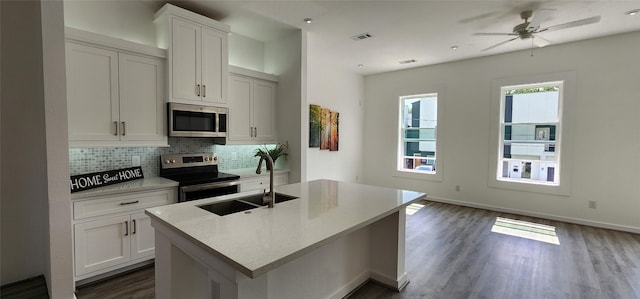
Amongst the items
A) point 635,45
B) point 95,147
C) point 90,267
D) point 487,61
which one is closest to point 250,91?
point 95,147

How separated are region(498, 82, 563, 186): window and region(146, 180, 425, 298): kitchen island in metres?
3.67

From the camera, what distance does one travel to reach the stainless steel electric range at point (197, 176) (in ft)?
9.50

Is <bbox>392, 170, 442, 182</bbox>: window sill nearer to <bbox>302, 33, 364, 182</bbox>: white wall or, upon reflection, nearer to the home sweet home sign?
<bbox>302, 33, 364, 182</bbox>: white wall

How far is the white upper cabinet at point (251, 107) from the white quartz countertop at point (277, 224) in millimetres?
1694

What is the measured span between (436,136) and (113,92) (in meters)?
5.28

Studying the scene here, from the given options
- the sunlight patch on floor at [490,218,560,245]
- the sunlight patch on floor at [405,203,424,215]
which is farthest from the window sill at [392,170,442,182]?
the sunlight patch on floor at [490,218,560,245]

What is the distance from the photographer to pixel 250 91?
149 inches

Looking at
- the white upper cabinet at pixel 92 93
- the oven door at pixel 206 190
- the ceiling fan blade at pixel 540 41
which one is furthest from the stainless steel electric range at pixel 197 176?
the ceiling fan blade at pixel 540 41

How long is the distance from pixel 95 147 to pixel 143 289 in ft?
4.42

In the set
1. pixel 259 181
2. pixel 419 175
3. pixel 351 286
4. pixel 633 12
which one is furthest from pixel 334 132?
pixel 633 12

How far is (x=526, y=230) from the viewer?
398 centimetres

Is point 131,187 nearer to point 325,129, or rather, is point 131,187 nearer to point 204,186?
point 204,186

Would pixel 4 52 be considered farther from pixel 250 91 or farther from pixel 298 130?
pixel 298 130

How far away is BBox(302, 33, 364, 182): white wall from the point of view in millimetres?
5398
